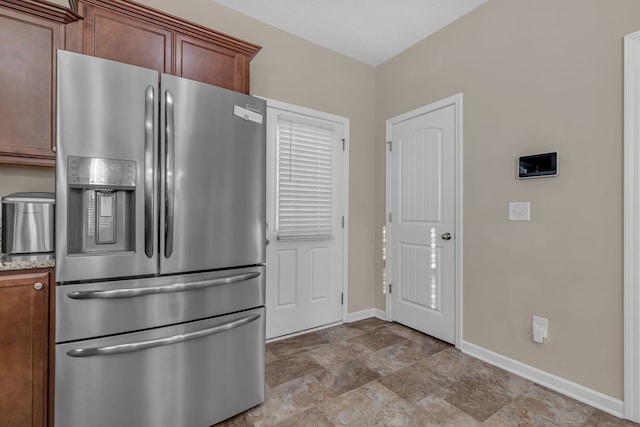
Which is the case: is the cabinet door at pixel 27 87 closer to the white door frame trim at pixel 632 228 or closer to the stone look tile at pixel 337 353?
the stone look tile at pixel 337 353

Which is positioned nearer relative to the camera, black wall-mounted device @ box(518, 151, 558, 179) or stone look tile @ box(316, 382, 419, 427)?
stone look tile @ box(316, 382, 419, 427)

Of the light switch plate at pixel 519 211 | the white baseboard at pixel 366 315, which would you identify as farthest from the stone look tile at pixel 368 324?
the light switch plate at pixel 519 211

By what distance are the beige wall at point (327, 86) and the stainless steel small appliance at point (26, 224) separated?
1.67 meters

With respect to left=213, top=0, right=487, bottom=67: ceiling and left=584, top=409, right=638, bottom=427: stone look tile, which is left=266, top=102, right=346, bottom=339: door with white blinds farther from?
left=584, top=409, right=638, bottom=427: stone look tile

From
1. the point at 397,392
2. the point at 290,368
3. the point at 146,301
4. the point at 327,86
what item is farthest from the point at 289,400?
the point at 327,86

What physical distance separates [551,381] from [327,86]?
9.87 ft

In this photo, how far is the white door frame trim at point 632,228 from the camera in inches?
68.9

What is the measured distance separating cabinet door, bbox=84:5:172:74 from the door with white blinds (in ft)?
3.37

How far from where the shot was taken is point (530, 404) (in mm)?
1915

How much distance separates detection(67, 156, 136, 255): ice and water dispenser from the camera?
4.48ft

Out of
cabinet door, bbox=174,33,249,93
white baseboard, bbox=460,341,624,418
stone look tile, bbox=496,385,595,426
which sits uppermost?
cabinet door, bbox=174,33,249,93

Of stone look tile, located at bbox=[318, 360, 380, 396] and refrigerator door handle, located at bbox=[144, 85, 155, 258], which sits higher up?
refrigerator door handle, located at bbox=[144, 85, 155, 258]

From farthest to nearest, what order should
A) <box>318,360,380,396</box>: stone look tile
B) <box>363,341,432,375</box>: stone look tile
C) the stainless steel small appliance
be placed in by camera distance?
<box>363,341,432,375</box>: stone look tile → <box>318,360,380,396</box>: stone look tile → the stainless steel small appliance

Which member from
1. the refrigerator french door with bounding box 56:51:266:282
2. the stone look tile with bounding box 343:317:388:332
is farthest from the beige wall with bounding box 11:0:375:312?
the refrigerator french door with bounding box 56:51:266:282
